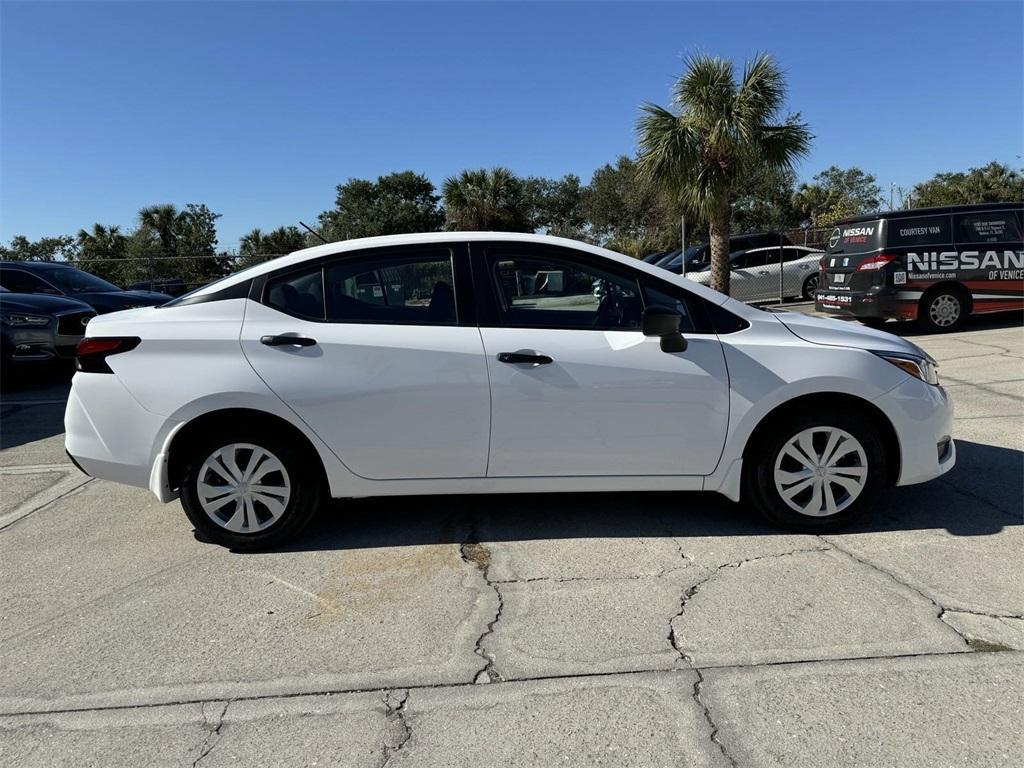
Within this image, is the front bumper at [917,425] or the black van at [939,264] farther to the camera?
the black van at [939,264]

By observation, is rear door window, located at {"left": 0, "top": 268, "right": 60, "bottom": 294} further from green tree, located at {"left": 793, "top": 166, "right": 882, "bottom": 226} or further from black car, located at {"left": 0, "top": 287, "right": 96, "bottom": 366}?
green tree, located at {"left": 793, "top": 166, "right": 882, "bottom": 226}

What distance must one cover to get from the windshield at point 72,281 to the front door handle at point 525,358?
34.1 ft

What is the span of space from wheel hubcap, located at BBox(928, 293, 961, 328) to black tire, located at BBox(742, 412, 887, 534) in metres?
8.37

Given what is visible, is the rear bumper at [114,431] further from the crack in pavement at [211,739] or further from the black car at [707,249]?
the black car at [707,249]

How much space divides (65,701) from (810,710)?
264cm

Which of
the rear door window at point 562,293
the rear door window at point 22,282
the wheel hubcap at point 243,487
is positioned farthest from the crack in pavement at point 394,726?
the rear door window at point 22,282

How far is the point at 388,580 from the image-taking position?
3.45 m

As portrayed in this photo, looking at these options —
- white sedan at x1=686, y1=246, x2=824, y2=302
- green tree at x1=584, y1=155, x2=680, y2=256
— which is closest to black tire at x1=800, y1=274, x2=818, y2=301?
white sedan at x1=686, y1=246, x2=824, y2=302

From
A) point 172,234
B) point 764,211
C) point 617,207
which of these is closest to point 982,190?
point 764,211

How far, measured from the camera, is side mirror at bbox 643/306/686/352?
3.50 meters

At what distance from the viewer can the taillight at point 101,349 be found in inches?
144

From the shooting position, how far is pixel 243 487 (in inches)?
146

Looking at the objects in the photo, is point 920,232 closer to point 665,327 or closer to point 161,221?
point 665,327

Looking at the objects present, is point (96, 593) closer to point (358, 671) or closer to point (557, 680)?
point (358, 671)
